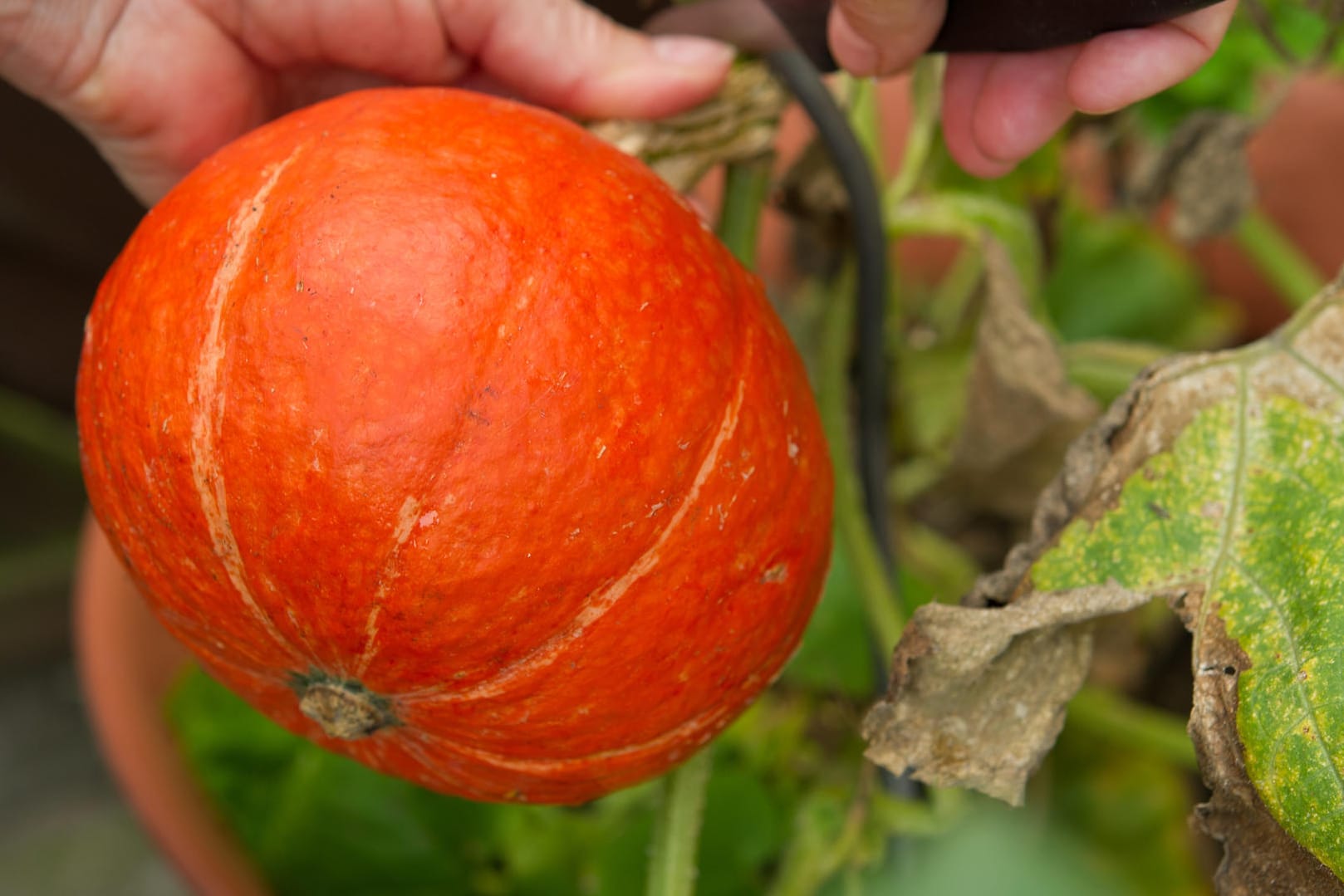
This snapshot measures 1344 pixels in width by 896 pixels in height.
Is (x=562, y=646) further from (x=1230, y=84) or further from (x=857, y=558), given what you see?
(x=1230, y=84)

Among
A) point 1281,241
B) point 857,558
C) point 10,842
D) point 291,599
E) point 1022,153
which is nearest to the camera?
point 291,599

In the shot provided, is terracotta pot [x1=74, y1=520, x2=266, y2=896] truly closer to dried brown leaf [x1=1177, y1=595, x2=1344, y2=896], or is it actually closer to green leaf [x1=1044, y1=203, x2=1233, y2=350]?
dried brown leaf [x1=1177, y1=595, x2=1344, y2=896]

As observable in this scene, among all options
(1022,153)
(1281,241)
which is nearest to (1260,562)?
(1022,153)

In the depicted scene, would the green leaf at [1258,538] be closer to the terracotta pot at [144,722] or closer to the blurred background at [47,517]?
the terracotta pot at [144,722]

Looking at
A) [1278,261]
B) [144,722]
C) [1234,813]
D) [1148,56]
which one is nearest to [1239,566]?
[1234,813]

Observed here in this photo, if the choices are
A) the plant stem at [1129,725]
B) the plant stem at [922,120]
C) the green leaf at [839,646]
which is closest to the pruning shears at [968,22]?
the plant stem at [922,120]

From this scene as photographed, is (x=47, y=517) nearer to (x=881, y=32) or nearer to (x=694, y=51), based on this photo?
(x=694, y=51)

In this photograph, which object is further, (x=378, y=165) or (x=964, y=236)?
(x=964, y=236)
